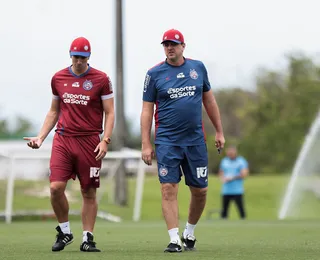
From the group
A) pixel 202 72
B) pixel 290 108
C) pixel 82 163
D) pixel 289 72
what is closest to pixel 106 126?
pixel 82 163

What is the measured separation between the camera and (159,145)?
10664mm

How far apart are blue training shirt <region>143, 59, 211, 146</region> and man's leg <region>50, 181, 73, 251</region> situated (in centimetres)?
123

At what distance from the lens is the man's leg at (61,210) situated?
10.7 meters

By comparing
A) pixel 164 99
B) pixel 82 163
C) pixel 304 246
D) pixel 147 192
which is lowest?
pixel 147 192

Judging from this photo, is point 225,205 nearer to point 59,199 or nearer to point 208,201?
point 59,199

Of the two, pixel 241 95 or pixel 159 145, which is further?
pixel 241 95

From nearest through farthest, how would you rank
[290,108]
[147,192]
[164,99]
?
[164,99] → [147,192] → [290,108]

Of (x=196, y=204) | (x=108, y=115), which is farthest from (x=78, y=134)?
(x=196, y=204)

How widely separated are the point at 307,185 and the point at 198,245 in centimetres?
1580

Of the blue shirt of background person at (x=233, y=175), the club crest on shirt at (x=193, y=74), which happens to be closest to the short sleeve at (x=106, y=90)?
the club crest on shirt at (x=193, y=74)

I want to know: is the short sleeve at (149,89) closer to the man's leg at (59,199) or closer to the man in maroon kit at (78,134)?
the man in maroon kit at (78,134)

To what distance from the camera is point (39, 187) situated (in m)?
31.8

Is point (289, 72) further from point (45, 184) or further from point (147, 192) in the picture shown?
point (45, 184)

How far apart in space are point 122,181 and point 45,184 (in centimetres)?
265
